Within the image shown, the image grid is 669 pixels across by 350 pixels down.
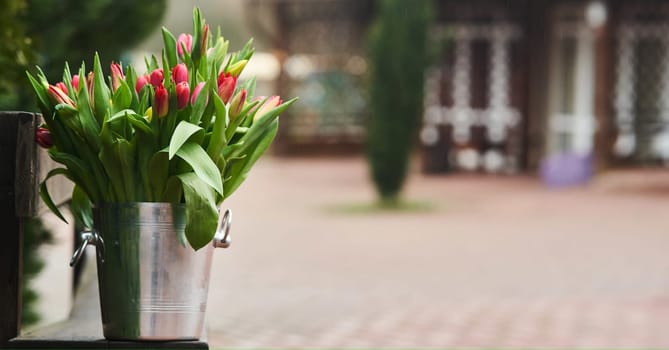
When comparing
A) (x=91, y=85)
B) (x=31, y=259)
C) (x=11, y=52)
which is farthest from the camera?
(x=31, y=259)

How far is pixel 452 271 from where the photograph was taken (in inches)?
390

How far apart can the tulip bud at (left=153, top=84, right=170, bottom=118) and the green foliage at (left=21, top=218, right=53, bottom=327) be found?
2.48 metres

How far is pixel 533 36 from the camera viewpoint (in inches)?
835

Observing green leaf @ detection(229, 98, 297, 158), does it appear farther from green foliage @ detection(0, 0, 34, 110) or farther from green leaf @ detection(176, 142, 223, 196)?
green foliage @ detection(0, 0, 34, 110)

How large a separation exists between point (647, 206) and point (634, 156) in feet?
13.4

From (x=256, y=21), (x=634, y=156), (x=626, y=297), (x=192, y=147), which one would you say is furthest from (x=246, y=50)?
(x=256, y=21)

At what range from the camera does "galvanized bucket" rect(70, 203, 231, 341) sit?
241 cm

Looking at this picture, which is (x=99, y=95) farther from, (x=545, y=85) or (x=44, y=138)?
(x=545, y=85)

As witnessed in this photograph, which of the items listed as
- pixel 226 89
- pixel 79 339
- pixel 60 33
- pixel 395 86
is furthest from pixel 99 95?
pixel 395 86

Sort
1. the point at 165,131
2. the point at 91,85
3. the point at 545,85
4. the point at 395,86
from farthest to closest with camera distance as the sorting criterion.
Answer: the point at 545,85 < the point at 395,86 < the point at 91,85 < the point at 165,131

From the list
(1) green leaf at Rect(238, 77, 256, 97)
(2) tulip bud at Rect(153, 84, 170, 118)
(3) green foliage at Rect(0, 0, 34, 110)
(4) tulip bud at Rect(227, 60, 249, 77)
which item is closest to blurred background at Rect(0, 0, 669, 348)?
(3) green foliage at Rect(0, 0, 34, 110)

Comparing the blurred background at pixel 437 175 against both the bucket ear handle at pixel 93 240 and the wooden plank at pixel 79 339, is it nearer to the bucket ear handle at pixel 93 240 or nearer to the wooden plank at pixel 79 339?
the wooden plank at pixel 79 339

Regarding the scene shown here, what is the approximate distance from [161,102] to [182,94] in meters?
0.05

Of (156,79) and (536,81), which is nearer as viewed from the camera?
(156,79)
